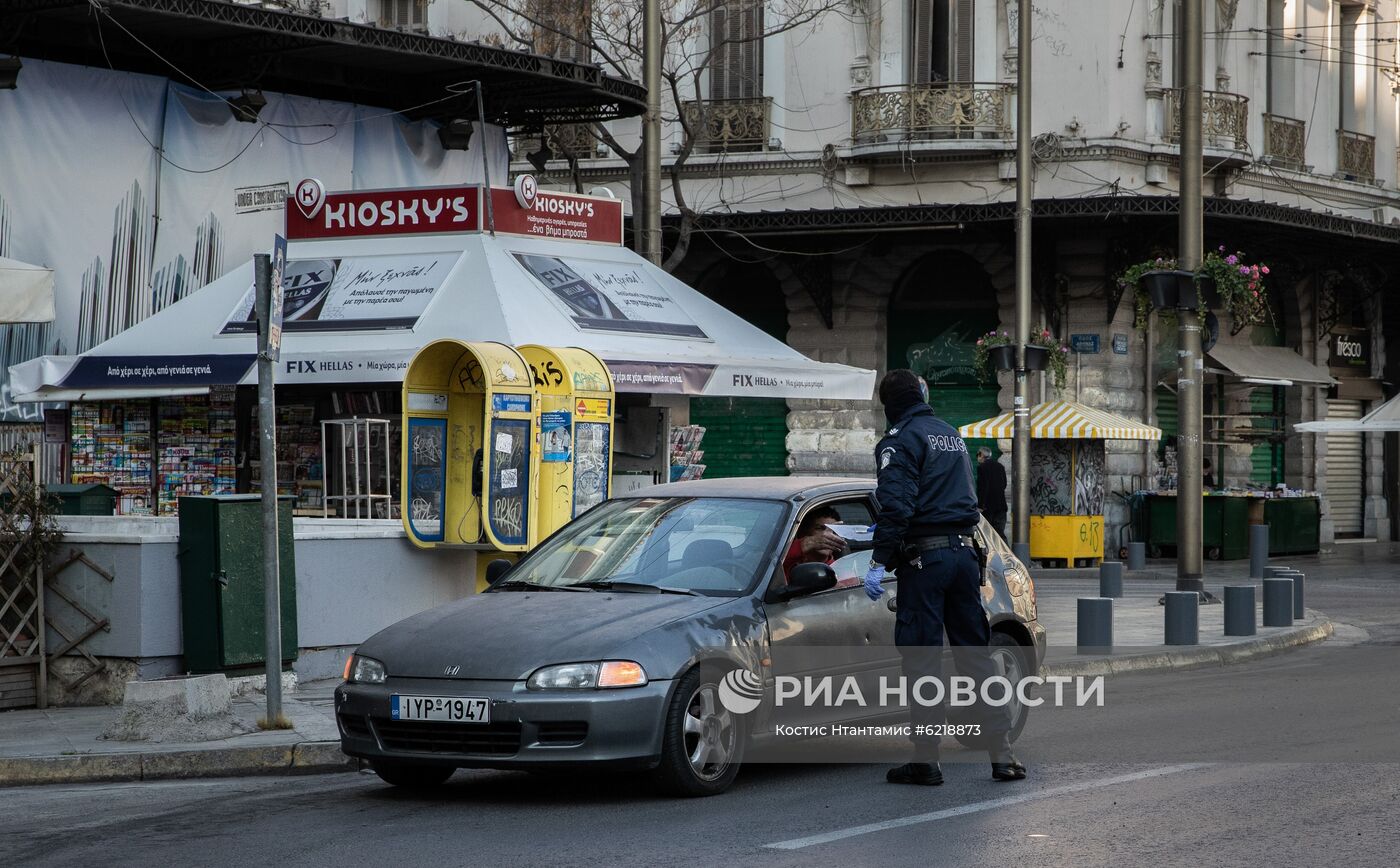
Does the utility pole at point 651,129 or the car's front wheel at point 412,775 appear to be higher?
the utility pole at point 651,129

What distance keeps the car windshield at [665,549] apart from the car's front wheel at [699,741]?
0.60 m

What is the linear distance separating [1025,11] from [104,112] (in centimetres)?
1239

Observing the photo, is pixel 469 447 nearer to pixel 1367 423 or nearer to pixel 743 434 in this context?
pixel 743 434

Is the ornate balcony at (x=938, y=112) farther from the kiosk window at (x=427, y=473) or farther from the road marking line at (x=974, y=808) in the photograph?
the road marking line at (x=974, y=808)

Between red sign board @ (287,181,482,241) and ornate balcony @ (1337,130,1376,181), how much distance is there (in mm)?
20516

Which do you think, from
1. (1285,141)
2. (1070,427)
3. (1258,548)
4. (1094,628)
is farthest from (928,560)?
(1285,141)

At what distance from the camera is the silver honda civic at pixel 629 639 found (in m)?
7.68

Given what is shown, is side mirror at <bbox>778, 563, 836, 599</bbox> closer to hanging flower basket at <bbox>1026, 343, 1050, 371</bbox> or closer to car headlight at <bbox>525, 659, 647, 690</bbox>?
car headlight at <bbox>525, 659, 647, 690</bbox>

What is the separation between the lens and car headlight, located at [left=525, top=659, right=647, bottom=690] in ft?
25.2

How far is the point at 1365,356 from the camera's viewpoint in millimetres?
34781

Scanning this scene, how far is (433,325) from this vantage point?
16.6 metres

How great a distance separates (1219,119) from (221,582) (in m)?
22.2

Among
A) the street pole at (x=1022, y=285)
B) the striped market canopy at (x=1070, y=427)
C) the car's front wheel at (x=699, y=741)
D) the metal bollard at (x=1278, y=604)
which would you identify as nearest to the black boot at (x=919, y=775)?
the car's front wheel at (x=699, y=741)

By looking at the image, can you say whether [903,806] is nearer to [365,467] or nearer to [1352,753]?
[1352,753]
